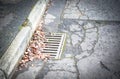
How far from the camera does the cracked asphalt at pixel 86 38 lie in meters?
3.75

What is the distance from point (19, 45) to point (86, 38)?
5.38 feet

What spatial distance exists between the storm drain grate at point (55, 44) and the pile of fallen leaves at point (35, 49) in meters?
0.11

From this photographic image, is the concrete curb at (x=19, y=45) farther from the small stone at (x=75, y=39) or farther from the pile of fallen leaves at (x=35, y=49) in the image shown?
the small stone at (x=75, y=39)

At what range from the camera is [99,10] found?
5539 millimetres

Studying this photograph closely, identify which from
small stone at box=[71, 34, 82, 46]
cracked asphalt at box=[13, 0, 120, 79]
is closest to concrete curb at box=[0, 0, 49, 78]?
cracked asphalt at box=[13, 0, 120, 79]

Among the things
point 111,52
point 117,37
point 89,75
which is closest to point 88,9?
point 117,37

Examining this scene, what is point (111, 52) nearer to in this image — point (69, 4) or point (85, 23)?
point (85, 23)

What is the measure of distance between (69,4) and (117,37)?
7.07ft

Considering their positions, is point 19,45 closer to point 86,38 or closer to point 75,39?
point 75,39

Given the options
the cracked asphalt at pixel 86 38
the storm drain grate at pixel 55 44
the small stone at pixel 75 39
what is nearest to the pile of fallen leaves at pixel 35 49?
the storm drain grate at pixel 55 44

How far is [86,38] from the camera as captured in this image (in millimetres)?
4594

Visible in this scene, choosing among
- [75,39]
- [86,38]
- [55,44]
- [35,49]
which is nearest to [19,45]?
[35,49]

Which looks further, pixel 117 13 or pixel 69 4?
pixel 69 4

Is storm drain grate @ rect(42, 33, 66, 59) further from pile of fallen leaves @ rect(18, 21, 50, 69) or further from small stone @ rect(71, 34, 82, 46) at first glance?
small stone @ rect(71, 34, 82, 46)
